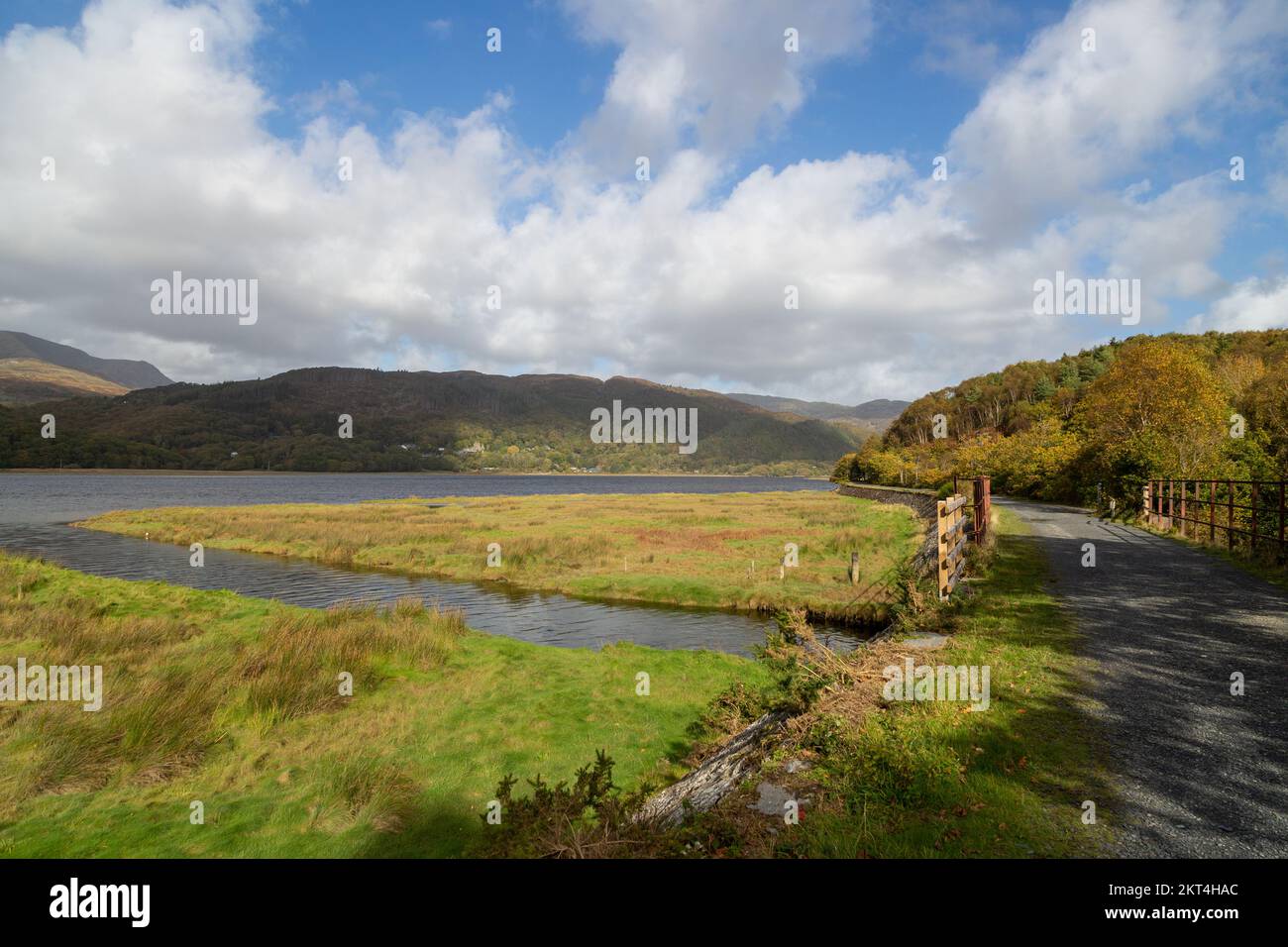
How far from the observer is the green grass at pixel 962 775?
4.32m

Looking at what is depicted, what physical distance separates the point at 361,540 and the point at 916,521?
128 ft

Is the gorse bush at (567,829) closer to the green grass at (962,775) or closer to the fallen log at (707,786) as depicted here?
the fallen log at (707,786)

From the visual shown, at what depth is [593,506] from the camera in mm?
68812

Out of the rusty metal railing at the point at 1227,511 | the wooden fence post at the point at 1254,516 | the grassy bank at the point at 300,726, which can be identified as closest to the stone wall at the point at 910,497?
the rusty metal railing at the point at 1227,511

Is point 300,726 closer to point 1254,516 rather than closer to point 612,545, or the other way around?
point 1254,516

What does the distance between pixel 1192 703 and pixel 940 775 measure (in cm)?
380

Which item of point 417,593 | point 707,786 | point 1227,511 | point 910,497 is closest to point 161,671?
point 707,786

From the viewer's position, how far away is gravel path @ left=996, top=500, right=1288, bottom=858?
434cm

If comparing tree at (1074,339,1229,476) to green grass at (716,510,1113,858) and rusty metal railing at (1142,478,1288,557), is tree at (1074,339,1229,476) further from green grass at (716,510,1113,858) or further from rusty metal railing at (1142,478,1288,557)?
green grass at (716,510,1113,858)

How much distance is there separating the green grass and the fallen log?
620 mm

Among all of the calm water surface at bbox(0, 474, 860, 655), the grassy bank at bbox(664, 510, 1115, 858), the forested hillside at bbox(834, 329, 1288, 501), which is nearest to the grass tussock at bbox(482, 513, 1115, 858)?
the grassy bank at bbox(664, 510, 1115, 858)

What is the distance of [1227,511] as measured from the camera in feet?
69.4
